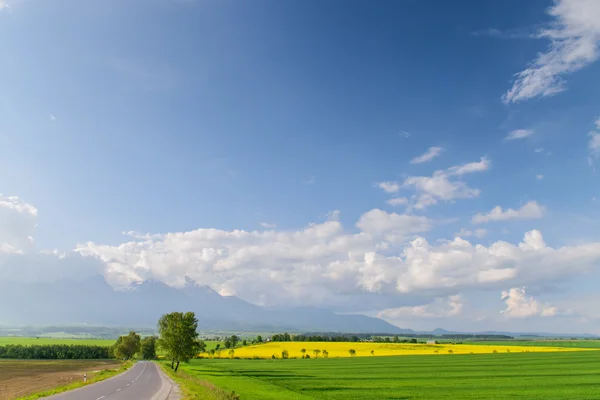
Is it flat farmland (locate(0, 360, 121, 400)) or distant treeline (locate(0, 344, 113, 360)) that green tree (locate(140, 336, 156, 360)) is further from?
flat farmland (locate(0, 360, 121, 400))

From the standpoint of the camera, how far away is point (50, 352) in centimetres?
16938

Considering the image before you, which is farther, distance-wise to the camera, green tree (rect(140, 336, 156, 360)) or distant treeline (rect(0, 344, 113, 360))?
green tree (rect(140, 336, 156, 360))

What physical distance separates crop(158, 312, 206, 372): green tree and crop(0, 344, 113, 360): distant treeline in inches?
4689

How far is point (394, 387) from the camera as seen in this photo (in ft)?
168

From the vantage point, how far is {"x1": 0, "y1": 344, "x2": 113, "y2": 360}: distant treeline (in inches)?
6486

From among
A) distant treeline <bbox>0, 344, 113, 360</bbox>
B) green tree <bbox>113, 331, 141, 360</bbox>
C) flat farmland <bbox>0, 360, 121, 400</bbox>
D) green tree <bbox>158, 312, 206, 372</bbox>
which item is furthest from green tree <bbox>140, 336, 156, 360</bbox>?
green tree <bbox>158, 312, 206, 372</bbox>

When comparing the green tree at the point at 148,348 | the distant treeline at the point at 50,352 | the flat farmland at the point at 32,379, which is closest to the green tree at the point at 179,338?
the flat farmland at the point at 32,379

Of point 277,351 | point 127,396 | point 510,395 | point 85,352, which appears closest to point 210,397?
point 127,396

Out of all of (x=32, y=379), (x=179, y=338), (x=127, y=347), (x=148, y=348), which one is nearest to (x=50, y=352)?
(x=148, y=348)

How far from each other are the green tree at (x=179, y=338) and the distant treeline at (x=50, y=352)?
391ft

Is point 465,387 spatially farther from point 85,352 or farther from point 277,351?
point 85,352

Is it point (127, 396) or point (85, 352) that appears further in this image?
point (85, 352)

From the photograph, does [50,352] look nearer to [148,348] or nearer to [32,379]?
[148,348]

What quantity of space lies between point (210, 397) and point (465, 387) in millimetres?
32006
